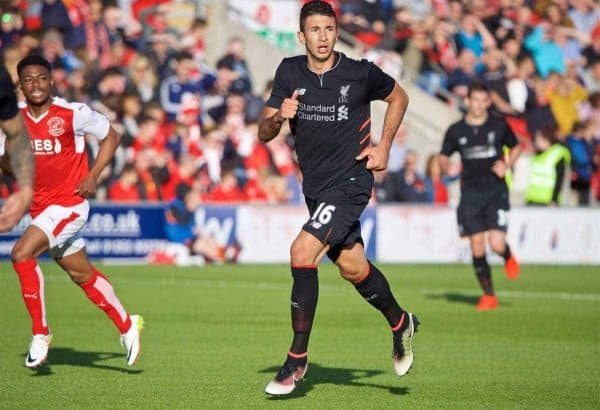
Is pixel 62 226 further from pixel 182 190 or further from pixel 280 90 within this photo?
pixel 182 190

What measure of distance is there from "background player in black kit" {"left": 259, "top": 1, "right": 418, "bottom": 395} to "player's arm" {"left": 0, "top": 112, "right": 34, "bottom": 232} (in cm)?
258

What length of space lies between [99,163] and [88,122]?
1.15ft

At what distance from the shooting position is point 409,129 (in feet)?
91.7

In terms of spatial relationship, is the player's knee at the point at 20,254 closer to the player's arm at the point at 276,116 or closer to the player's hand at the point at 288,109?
the player's arm at the point at 276,116

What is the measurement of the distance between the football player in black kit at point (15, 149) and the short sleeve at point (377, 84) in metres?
3.23

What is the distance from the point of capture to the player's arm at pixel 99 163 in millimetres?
10133

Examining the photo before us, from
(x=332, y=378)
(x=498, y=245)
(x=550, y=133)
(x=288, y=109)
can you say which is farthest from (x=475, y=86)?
(x=550, y=133)

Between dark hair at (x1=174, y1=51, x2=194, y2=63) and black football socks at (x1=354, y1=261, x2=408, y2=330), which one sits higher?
dark hair at (x1=174, y1=51, x2=194, y2=63)

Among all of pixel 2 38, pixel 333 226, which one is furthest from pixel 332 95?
pixel 2 38

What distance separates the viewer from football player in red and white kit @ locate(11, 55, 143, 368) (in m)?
10.2

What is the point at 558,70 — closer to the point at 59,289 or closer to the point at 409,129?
the point at 409,129

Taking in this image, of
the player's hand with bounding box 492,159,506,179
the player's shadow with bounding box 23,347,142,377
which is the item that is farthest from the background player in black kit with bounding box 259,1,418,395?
the player's hand with bounding box 492,159,506,179

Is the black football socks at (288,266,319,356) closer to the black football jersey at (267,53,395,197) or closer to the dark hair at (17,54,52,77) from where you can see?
the black football jersey at (267,53,395,197)

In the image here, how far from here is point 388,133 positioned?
30.4ft
